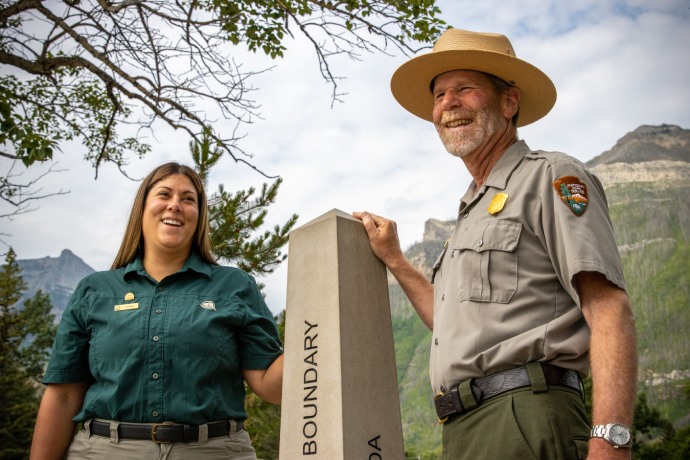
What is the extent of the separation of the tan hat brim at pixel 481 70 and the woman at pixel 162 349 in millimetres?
1179

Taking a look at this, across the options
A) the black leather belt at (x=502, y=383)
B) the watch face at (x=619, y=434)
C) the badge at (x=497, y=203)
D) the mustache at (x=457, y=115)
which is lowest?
the watch face at (x=619, y=434)

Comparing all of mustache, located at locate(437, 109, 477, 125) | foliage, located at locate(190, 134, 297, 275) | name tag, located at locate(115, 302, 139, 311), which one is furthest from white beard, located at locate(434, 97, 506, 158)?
foliage, located at locate(190, 134, 297, 275)

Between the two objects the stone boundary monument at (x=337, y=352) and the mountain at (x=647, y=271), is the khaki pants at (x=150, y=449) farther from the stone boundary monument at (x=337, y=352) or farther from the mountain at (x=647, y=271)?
the mountain at (x=647, y=271)

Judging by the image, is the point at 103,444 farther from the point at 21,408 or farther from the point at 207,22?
the point at 21,408

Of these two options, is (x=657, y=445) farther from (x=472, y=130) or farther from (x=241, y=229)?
(x=472, y=130)

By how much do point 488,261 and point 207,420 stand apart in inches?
54.0

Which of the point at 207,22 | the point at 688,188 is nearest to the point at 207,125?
the point at 207,22

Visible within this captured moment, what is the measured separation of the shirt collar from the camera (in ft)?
10.4

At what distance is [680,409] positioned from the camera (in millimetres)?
77562

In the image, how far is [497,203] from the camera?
257cm

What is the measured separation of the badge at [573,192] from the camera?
228 centimetres

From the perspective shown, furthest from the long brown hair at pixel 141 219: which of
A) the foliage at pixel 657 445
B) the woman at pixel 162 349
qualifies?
the foliage at pixel 657 445

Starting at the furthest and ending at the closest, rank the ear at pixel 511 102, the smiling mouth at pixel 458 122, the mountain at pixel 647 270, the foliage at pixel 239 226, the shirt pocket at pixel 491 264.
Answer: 1. the mountain at pixel 647 270
2. the foliage at pixel 239 226
3. the ear at pixel 511 102
4. the smiling mouth at pixel 458 122
5. the shirt pocket at pixel 491 264

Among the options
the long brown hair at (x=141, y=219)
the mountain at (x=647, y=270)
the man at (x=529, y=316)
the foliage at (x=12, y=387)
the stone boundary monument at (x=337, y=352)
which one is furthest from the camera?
the mountain at (x=647, y=270)
